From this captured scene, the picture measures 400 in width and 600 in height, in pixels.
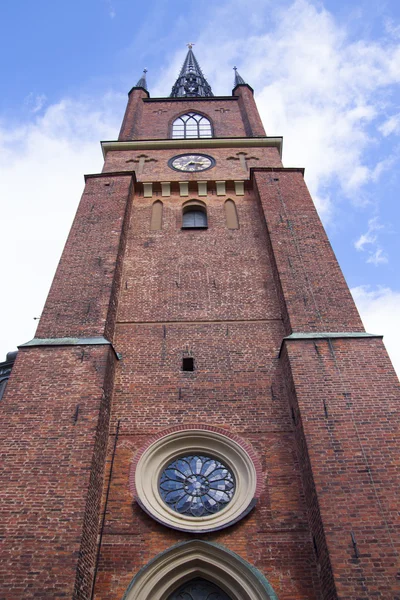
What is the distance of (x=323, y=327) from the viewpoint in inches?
369

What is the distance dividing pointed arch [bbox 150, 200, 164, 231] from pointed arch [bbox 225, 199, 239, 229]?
1.82 m

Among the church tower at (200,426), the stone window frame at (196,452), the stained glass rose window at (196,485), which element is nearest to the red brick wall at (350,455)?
the church tower at (200,426)

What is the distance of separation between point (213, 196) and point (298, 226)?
3355mm

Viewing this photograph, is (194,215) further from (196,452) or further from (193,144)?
(196,452)

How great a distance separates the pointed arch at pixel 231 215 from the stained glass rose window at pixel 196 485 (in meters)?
6.78

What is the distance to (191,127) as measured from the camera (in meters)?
20.5

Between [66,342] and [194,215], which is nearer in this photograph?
[66,342]

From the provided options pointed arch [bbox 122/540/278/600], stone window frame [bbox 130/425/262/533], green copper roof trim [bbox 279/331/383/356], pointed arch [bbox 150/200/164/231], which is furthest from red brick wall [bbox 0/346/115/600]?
pointed arch [bbox 150/200/164/231]

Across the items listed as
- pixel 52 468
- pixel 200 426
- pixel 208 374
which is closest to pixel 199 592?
pixel 200 426

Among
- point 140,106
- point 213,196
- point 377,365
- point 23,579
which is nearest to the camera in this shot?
point 23,579

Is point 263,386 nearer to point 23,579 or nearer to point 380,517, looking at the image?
point 380,517

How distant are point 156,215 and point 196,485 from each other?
791 cm

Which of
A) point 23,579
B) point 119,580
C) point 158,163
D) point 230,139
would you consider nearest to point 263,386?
point 119,580

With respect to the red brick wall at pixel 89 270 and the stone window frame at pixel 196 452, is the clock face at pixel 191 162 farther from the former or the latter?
the stone window frame at pixel 196 452
